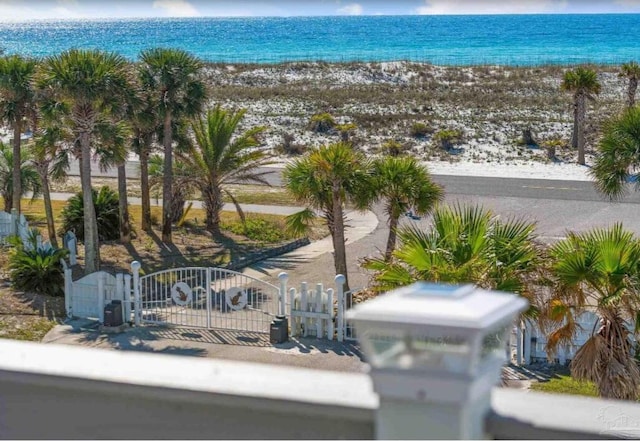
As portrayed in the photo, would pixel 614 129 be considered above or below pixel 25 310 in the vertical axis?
above

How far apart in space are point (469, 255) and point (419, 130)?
40209mm

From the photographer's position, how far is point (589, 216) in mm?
29016

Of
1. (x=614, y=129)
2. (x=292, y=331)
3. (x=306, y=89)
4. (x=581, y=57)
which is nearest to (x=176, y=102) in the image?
(x=292, y=331)

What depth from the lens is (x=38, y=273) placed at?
19062mm

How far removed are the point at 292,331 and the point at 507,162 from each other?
2732cm

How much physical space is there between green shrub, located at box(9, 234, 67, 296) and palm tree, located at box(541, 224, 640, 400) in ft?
40.0

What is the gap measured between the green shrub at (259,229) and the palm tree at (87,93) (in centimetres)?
646

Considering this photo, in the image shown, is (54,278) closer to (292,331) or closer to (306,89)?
(292,331)

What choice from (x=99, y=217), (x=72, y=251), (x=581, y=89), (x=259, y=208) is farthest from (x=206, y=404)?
(x=581, y=89)

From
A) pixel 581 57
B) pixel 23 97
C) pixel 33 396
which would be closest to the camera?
pixel 33 396

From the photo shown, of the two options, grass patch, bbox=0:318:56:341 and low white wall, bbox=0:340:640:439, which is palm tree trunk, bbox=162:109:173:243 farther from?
low white wall, bbox=0:340:640:439

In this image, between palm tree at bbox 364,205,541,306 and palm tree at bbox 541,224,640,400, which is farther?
palm tree at bbox 364,205,541,306

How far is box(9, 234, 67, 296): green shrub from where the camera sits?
62.4ft

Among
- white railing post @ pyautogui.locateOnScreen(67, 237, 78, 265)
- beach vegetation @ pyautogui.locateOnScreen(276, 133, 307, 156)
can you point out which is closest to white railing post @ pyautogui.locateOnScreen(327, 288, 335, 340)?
white railing post @ pyautogui.locateOnScreen(67, 237, 78, 265)
